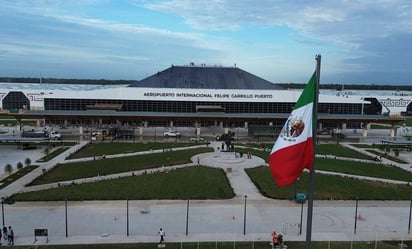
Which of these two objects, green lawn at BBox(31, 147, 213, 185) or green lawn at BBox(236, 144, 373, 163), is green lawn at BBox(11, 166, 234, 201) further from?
green lawn at BBox(236, 144, 373, 163)

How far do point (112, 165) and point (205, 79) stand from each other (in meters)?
50.6

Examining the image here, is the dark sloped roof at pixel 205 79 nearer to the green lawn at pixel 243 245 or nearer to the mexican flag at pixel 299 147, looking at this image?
the green lawn at pixel 243 245

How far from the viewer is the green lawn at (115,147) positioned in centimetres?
5388

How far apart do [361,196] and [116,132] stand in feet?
155

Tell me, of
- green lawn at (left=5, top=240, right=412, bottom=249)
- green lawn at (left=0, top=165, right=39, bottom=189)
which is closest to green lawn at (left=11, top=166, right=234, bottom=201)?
green lawn at (left=0, top=165, right=39, bottom=189)

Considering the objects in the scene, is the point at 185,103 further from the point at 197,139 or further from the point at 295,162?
the point at 295,162

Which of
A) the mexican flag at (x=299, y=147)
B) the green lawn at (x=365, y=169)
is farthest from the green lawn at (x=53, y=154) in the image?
the mexican flag at (x=299, y=147)

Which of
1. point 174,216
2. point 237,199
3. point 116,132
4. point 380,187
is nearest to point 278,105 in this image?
point 116,132

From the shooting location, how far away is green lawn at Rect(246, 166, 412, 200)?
35.1 m

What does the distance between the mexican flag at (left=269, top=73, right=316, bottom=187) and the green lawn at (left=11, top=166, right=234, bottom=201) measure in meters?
21.6

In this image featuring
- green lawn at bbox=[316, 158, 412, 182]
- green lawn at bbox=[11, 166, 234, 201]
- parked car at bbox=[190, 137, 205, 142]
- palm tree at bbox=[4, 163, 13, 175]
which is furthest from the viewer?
parked car at bbox=[190, 137, 205, 142]

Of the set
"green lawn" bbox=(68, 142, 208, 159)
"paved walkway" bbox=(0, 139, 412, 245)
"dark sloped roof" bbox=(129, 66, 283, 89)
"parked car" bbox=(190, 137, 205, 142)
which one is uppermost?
"dark sloped roof" bbox=(129, 66, 283, 89)

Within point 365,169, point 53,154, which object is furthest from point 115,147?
point 365,169

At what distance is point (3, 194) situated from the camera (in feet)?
112
